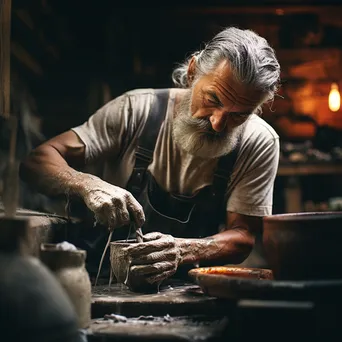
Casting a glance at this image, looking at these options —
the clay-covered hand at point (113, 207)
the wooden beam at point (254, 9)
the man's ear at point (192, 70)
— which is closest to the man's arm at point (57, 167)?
the clay-covered hand at point (113, 207)

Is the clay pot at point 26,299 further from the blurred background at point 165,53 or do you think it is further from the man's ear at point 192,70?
the blurred background at point 165,53

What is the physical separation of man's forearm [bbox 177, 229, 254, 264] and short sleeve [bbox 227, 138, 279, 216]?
0.17m

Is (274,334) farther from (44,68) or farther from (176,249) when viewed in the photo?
(44,68)

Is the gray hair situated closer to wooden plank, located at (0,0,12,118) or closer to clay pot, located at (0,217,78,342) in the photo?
wooden plank, located at (0,0,12,118)

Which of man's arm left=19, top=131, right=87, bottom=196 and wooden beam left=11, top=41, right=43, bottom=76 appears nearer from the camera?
man's arm left=19, top=131, right=87, bottom=196

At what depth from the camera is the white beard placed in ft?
13.5

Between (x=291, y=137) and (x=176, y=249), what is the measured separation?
17.8 feet

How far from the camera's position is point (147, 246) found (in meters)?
3.26

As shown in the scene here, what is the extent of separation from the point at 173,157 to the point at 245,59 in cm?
89

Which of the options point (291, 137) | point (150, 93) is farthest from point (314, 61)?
point (150, 93)

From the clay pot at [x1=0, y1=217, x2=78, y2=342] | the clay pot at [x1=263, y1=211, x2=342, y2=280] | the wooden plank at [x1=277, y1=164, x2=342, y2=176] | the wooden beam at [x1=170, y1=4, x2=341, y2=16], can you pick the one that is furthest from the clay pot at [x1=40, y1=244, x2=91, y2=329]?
the wooden beam at [x1=170, y1=4, x2=341, y2=16]

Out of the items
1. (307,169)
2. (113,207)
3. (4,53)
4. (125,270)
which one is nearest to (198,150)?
(113,207)

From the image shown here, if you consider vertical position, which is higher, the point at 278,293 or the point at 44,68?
the point at 44,68

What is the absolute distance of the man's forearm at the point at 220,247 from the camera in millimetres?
3732
